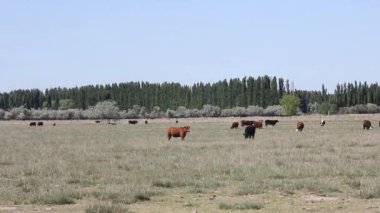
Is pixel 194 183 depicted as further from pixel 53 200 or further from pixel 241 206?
pixel 53 200

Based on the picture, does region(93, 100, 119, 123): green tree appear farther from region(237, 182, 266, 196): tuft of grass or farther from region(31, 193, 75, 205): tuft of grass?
region(31, 193, 75, 205): tuft of grass

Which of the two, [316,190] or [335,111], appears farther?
[335,111]

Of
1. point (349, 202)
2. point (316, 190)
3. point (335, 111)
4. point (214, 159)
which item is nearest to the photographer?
point (349, 202)

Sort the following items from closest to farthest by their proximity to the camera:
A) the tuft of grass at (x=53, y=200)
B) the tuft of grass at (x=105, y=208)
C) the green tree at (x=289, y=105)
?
the tuft of grass at (x=105, y=208)
the tuft of grass at (x=53, y=200)
the green tree at (x=289, y=105)

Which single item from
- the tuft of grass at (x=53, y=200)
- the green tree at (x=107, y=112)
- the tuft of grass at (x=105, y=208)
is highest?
the green tree at (x=107, y=112)

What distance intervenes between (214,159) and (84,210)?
1105cm

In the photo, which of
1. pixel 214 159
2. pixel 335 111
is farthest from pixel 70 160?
A: pixel 335 111

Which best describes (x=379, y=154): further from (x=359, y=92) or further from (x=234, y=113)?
(x=359, y=92)

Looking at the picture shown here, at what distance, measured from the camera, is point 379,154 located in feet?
80.0

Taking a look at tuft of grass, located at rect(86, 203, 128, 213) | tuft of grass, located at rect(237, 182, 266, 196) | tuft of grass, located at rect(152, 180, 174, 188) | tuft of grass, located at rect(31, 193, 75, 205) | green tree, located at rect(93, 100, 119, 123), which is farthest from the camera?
green tree, located at rect(93, 100, 119, 123)

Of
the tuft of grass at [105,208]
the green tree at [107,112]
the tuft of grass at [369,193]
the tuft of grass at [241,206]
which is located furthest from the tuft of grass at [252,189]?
the green tree at [107,112]

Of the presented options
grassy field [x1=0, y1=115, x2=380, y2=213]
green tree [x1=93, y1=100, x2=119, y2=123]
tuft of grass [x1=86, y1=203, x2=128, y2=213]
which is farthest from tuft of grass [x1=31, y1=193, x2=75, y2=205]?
green tree [x1=93, y1=100, x2=119, y2=123]

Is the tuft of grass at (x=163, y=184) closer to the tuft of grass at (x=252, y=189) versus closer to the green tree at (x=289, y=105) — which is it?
the tuft of grass at (x=252, y=189)

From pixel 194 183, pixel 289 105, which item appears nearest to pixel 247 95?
pixel 289 105
